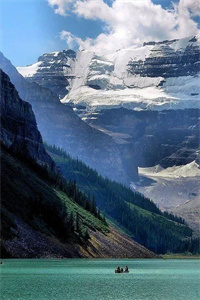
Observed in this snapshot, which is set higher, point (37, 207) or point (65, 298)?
point (37, 207)

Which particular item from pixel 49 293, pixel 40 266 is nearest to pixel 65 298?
pixel 49 293

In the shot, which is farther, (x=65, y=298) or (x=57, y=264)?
(x=57, y=264)

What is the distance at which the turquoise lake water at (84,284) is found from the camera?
106375 mm

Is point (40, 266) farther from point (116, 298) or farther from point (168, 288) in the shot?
point (116, 298)

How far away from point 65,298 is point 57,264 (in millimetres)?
65431

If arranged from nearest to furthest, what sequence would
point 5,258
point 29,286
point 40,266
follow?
point 29,286, point 40,266, point 5,258

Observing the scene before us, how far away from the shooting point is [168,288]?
12031cm

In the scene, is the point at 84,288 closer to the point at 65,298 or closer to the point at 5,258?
the point at 65,298

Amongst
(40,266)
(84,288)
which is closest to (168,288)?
(84,288)

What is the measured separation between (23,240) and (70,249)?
29032 millimetres

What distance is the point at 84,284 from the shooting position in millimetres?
122000

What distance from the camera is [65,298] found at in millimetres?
Answer: 102312

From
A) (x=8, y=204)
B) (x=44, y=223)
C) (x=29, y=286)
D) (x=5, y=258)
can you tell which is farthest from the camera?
(x=44, y=223)

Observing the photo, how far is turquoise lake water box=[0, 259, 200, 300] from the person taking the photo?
106 meters
